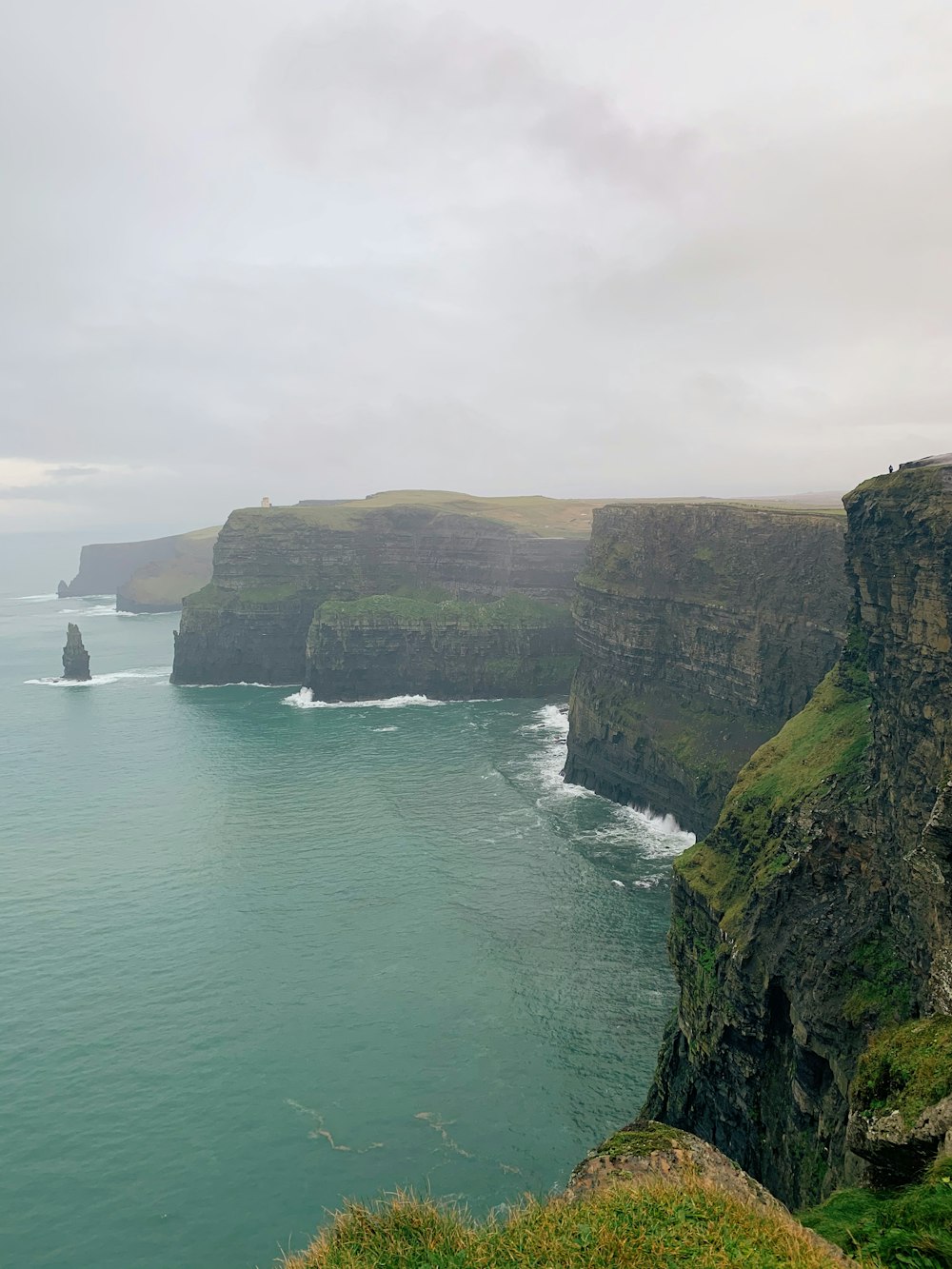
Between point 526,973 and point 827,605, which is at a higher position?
point 827,605

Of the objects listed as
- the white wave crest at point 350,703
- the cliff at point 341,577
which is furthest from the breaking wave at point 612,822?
the cliff at point 341,577

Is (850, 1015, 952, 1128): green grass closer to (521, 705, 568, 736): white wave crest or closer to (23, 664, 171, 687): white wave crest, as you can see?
(521, 705, 568, 736): white wave crest

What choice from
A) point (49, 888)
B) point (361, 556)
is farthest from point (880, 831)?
point (361, 556)

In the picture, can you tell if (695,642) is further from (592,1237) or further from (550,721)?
(592,1237)

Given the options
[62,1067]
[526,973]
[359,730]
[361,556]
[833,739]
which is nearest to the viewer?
[833,739]

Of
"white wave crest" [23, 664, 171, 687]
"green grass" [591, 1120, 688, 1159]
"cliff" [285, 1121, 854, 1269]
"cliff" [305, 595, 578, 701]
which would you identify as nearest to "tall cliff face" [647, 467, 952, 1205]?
"green grass" [591, 1120, 688, 1159]

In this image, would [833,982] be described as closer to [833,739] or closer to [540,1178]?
[833,739]
